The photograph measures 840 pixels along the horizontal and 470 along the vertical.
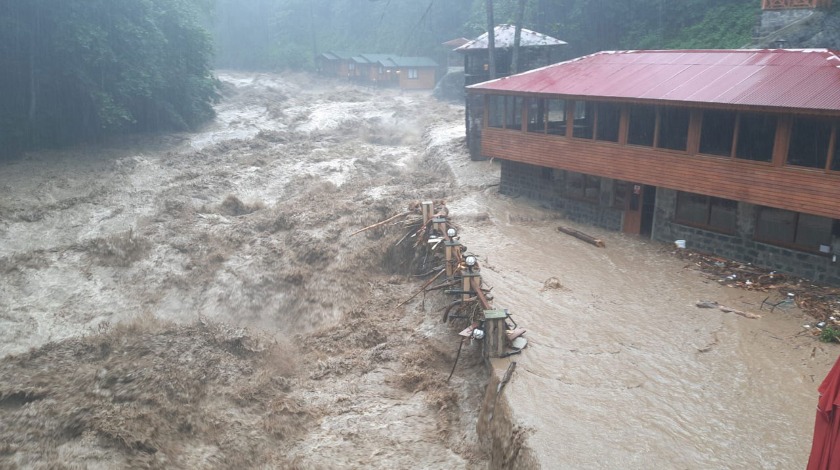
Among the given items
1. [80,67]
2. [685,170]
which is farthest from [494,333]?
[80,67]

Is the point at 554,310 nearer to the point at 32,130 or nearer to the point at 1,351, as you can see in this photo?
the point at 1,351

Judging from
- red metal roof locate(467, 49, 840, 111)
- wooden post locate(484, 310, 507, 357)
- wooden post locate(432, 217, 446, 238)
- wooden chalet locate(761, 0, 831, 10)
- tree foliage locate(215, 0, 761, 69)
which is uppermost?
tree foliage locate(215, 0, 761, 69)

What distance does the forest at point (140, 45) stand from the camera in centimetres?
2683

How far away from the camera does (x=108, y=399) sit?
12.2 meters

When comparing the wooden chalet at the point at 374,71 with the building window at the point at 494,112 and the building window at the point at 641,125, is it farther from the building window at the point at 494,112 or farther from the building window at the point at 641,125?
the building window at the point at 641,125

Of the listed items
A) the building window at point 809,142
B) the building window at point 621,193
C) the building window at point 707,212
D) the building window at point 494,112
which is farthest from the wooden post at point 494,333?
the building window at point 494,112

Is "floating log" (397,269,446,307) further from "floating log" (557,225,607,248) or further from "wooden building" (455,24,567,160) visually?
"wooden building" (455,24,567,160)

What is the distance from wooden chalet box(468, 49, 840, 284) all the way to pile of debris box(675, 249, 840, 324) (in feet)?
0.98

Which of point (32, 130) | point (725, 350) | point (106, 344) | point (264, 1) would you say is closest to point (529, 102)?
point (725, 350)

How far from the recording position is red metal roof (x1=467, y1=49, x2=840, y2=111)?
14.3 metres

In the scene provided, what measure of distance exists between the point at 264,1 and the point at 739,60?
76568 mm

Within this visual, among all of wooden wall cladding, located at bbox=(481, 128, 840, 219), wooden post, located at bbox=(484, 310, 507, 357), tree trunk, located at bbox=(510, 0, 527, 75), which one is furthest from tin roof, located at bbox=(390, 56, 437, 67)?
wooden post, located at bbox=(484, 310, 507, 357)

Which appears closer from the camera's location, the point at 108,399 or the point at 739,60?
the point at 108,399

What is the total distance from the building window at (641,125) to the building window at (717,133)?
1.57m
